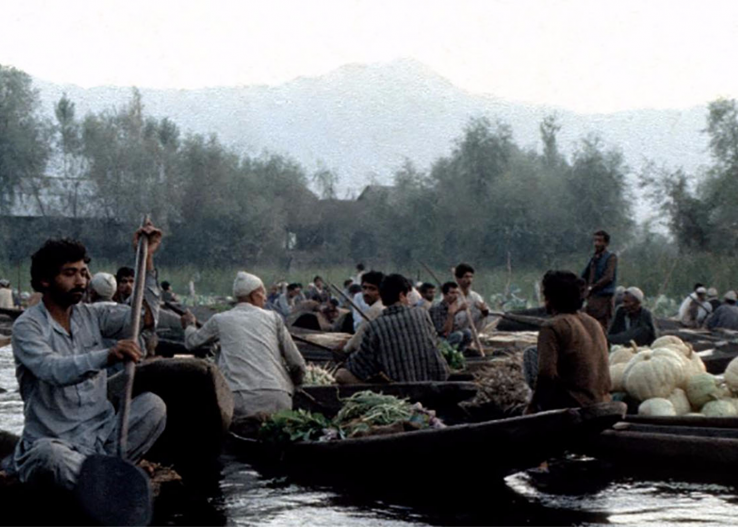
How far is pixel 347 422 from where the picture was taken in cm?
704

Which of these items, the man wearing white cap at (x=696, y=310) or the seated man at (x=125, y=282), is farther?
the man wearing white cap at (x=696, y=310)

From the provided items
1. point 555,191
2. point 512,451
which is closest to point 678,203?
point 555,191

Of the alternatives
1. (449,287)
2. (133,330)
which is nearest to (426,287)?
(449,287)

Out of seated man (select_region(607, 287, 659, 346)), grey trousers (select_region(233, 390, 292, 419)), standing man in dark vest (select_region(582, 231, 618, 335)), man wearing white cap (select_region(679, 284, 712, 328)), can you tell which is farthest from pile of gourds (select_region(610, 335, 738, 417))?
man wearing white cap (select_region(679, 284, 712, 328))

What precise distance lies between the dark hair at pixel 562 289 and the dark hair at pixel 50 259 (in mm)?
2657

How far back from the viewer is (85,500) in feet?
14.7

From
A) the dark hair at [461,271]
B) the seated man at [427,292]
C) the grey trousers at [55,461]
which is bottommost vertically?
the grey trousers at [55,461]

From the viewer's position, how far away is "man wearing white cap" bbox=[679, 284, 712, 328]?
1903 centimetres

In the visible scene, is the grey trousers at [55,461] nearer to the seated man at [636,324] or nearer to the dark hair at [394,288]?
the dark hair at [394,288]

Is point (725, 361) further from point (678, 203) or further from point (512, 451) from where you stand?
point (678, 203)

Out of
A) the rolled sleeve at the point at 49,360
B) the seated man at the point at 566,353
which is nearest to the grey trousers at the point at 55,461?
the rolled sleeve at the point at 49,360

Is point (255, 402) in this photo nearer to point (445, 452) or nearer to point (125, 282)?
point (445, 452)

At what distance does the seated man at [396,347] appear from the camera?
7961mm

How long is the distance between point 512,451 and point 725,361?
5775 millimetres
